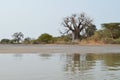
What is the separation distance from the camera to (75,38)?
67562 millimetres

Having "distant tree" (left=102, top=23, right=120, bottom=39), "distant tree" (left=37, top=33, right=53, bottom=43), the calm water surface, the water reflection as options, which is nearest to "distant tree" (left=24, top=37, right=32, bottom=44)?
"distant tree" (left=37, top=33, right=53, bottom=43)

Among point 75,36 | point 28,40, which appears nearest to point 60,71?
point 75,36

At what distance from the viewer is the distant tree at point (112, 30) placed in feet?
198

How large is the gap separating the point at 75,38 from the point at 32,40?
929 cm

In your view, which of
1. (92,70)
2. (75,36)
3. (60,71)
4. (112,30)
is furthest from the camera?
(75,36)

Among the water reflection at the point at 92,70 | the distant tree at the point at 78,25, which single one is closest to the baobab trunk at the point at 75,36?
the distant tree at the point at 78,25

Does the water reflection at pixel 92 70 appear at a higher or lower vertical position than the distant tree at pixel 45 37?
lower

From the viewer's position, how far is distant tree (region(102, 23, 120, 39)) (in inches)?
2380

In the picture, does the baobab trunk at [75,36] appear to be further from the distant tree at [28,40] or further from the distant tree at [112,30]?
the distant tree at [28,40]

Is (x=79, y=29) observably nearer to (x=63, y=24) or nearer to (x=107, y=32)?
(x=63, y=24)

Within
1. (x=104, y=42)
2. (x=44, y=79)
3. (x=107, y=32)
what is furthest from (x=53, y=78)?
(x=107, y=32)

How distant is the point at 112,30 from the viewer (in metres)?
61.8

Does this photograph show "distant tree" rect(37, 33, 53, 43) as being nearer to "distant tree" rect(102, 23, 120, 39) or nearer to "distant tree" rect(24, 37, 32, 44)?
"distant tree" rect(24, 37, 32, 44)

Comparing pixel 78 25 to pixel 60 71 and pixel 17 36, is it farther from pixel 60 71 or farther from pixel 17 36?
pixel 60 71
